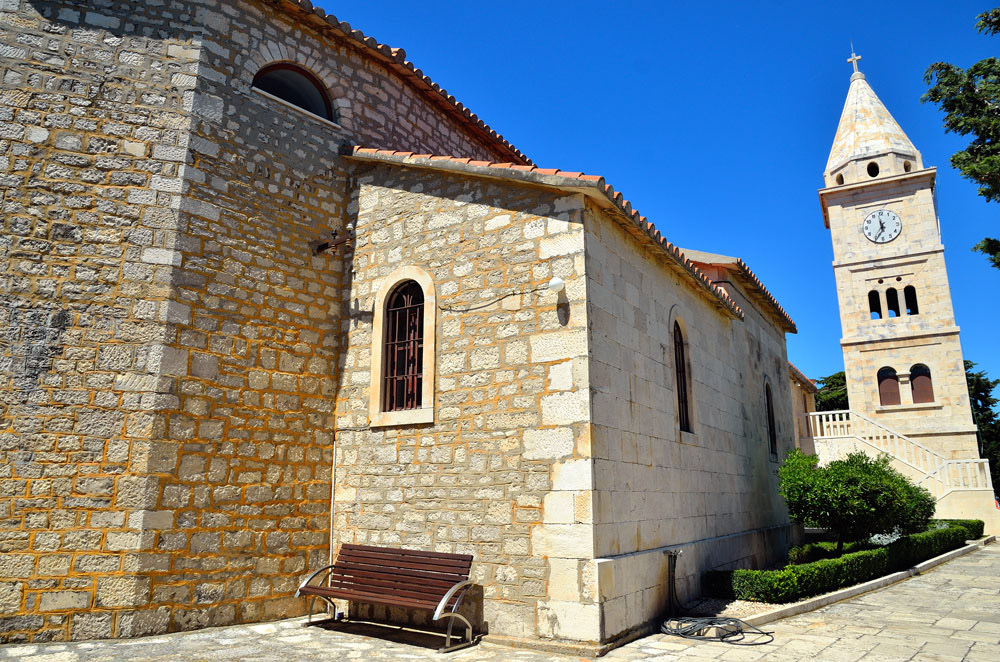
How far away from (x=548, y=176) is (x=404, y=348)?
2794 millimetres

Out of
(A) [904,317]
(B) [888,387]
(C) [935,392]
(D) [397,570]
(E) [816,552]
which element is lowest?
(E) [816,552]

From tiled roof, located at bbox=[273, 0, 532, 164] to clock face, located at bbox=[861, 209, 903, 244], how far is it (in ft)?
81.8

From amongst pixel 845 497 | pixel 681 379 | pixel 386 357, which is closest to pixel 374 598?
pixel 386 357

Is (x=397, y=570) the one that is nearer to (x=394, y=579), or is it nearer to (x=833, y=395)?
(x=394, y=579)

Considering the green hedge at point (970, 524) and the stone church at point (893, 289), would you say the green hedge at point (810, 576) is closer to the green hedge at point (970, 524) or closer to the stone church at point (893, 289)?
the green hedge at point (970, 524)

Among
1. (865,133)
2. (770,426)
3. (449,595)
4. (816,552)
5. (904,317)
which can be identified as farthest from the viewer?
(865,133)

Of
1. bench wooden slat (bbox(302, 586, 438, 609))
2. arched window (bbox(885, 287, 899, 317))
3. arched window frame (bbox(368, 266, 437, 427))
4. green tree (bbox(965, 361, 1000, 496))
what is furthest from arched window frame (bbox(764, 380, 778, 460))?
green tree (bbox(965, 361, 1000, 496))

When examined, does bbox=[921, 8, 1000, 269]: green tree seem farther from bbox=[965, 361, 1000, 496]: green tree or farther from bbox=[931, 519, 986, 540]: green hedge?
bbox=[965, 361, 1000, 496]: green tree

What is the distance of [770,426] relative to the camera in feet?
47.2

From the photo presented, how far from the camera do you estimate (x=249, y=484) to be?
7.36m

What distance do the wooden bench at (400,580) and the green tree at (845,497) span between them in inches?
270

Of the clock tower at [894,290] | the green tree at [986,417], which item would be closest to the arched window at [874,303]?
the clock tower at [894,290]

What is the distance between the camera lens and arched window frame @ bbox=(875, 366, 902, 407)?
94.0ft

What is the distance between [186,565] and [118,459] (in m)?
1.29
